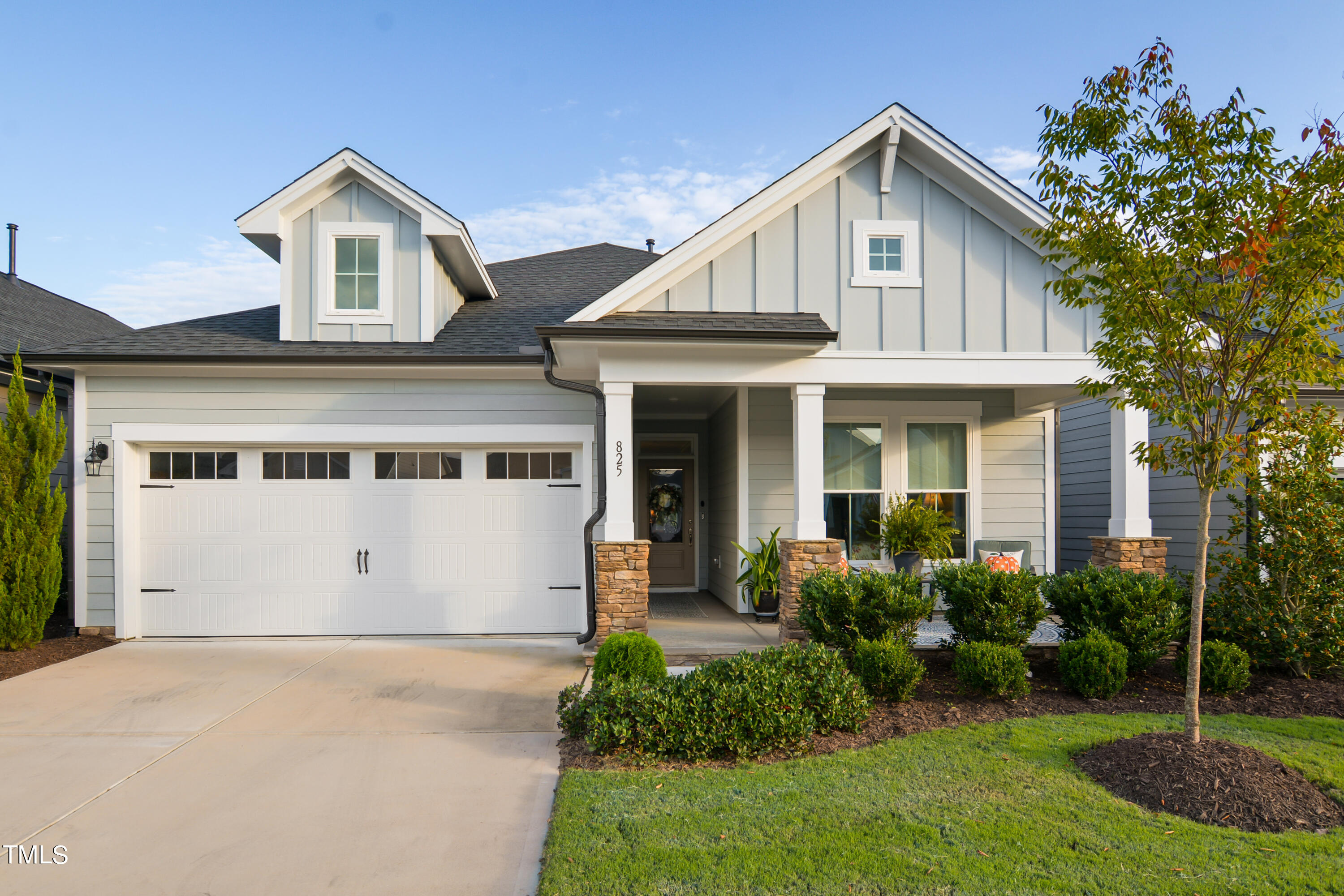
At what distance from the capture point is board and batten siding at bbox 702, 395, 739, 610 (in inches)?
365

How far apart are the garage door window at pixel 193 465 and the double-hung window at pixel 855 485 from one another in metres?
6.65

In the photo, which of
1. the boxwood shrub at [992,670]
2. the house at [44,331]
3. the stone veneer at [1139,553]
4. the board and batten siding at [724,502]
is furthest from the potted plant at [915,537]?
the house at [44,331]

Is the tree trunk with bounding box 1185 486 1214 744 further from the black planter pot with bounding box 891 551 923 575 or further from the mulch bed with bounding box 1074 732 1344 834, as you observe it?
the black planter pot with bounding box 891 551 923 575

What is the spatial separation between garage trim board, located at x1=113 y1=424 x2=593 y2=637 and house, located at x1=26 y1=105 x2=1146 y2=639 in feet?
0.08

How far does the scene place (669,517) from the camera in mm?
11492

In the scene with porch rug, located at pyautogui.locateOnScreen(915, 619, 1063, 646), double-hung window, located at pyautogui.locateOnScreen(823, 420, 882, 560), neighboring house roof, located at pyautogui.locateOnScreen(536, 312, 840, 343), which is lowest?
porch rug, located at pyautogui.locateOnScreen(915, 619, 1063, 646)

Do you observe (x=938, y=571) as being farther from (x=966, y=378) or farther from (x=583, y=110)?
(x=583, y=110)

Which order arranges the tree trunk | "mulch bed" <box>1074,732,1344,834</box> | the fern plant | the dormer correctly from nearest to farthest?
"mulch bed" <box>1074,732,1344,834</box>
the tree trunk
the dormer
the fern plant

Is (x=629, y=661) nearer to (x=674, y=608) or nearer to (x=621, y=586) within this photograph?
(x=621, y=586)

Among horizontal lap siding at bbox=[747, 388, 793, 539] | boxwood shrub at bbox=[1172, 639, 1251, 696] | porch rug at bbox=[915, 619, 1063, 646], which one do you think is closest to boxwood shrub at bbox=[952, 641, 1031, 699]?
porch rug at bbox=[915, 619, 1063, 646]

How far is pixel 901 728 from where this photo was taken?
15.9 feet

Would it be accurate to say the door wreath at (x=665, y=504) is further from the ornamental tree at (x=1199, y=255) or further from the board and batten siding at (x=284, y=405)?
the ornamental tree at (x=1199, y=255)

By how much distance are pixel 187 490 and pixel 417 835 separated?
20.7 ft

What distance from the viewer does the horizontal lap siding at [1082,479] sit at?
1087 centimetres
